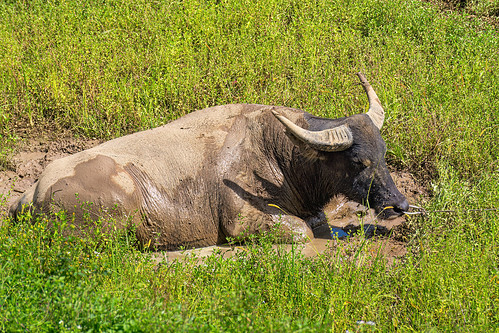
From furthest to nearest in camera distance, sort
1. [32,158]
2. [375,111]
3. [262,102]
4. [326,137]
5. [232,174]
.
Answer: [262,102]
[32,158]
[375,111]
[232,174]
[326,137]

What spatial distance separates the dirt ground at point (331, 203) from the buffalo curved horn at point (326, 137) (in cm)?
74

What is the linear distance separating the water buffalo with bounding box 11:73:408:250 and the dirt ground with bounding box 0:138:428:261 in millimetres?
243

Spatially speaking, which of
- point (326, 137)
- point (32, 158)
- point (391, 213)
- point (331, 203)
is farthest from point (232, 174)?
point (32, 158)

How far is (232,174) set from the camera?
5520mm

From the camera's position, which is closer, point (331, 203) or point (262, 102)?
point (331, 203)

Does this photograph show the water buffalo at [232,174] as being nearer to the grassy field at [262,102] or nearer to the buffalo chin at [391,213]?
the buffalo chin at [391,213]

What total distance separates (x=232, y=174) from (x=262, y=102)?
1926 millimetres

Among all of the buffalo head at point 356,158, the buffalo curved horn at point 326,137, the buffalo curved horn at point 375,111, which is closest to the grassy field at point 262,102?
the buffalo head at point 356,158

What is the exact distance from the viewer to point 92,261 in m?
4.18

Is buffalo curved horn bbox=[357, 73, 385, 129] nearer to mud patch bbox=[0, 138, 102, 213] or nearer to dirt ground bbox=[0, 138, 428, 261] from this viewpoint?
dirt ground bbox=[0, 138, 428, 261]

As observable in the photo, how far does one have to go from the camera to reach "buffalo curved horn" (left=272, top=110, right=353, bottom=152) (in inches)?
208

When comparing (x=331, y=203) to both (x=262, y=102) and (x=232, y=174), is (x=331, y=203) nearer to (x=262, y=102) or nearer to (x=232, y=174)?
(x=232, y=174)

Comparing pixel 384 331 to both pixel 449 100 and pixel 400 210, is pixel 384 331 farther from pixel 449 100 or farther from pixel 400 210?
pixel 449 100

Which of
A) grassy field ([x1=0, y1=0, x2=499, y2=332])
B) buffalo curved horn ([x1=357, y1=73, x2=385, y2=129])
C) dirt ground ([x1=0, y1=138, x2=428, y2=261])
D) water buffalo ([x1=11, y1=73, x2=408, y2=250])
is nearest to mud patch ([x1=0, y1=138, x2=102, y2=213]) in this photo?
dirt ground ([x1=0, y1=138, x2=428, y2=261])
